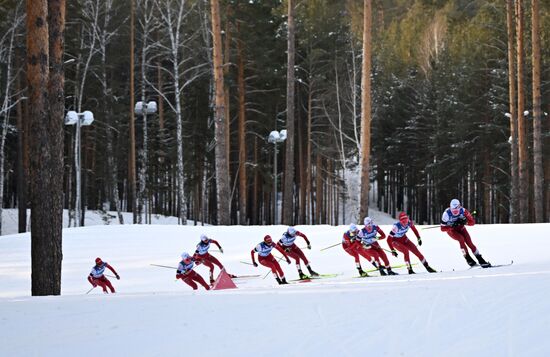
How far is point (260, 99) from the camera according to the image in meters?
40.3

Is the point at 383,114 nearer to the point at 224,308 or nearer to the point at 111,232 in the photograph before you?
the point at 111,232

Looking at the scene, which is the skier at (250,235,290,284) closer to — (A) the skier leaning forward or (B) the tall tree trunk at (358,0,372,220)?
(A) the skier leaning forward

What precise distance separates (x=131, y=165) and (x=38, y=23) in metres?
21.8

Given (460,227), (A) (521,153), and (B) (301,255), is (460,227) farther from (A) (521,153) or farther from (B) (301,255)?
(A) (521,153)

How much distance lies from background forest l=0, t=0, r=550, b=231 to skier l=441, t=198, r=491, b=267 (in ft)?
40.9

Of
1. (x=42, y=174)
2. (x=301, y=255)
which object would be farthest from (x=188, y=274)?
(x=42, y=174)

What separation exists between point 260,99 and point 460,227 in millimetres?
26609

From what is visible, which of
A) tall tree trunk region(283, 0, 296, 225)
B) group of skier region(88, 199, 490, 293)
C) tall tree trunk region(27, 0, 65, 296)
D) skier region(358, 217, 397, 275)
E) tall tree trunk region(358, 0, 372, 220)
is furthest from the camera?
tall tree trunk region(283, 0, 296, 225)

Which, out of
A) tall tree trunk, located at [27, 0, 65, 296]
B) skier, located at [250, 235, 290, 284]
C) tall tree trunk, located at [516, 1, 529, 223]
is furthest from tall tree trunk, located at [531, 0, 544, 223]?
tall tree trunk, located at [27, 0, 65, 296]

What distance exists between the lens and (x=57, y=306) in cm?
952

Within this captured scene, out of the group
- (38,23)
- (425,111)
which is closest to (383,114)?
(425,111)

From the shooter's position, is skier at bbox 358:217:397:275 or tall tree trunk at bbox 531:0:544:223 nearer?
skier at bbox 358:217:397:275

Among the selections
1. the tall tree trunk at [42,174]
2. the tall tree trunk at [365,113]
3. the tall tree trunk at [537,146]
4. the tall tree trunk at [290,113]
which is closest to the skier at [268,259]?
the tall tree trunk at [42,174]

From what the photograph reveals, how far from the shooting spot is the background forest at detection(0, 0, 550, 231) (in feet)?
110
